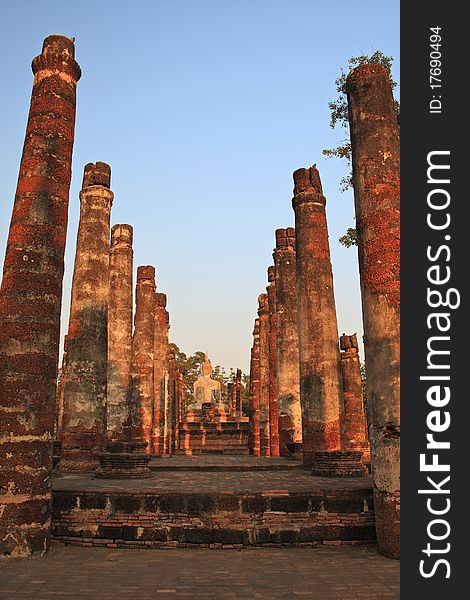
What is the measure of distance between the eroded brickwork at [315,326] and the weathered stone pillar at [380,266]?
18.2ft

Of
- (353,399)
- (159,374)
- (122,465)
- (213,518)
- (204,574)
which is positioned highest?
(159,374)

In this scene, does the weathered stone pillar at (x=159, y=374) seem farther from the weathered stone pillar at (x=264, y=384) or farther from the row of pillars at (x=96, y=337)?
the row of pillars at (x=96, y=337)

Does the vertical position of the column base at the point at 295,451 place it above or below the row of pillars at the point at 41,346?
below

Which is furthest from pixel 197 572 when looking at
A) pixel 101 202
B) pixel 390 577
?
pixel 101 202

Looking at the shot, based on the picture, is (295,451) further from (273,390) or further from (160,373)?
(160,373)

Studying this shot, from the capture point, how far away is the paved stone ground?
536cm

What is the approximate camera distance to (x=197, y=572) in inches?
246

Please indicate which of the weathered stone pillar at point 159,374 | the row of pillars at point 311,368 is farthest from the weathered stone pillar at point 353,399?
the weathered stone pillar at point 159,374

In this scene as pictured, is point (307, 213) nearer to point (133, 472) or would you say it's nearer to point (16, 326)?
point (133, 472)

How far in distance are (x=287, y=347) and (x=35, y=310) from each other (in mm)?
12305

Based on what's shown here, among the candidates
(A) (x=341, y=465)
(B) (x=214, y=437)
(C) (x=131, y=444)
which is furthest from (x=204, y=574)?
(B) (x=214, y=437)

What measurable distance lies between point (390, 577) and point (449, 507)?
1.80 m

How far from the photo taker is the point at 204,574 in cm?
614

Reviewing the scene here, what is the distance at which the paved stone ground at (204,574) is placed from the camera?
211 inches
